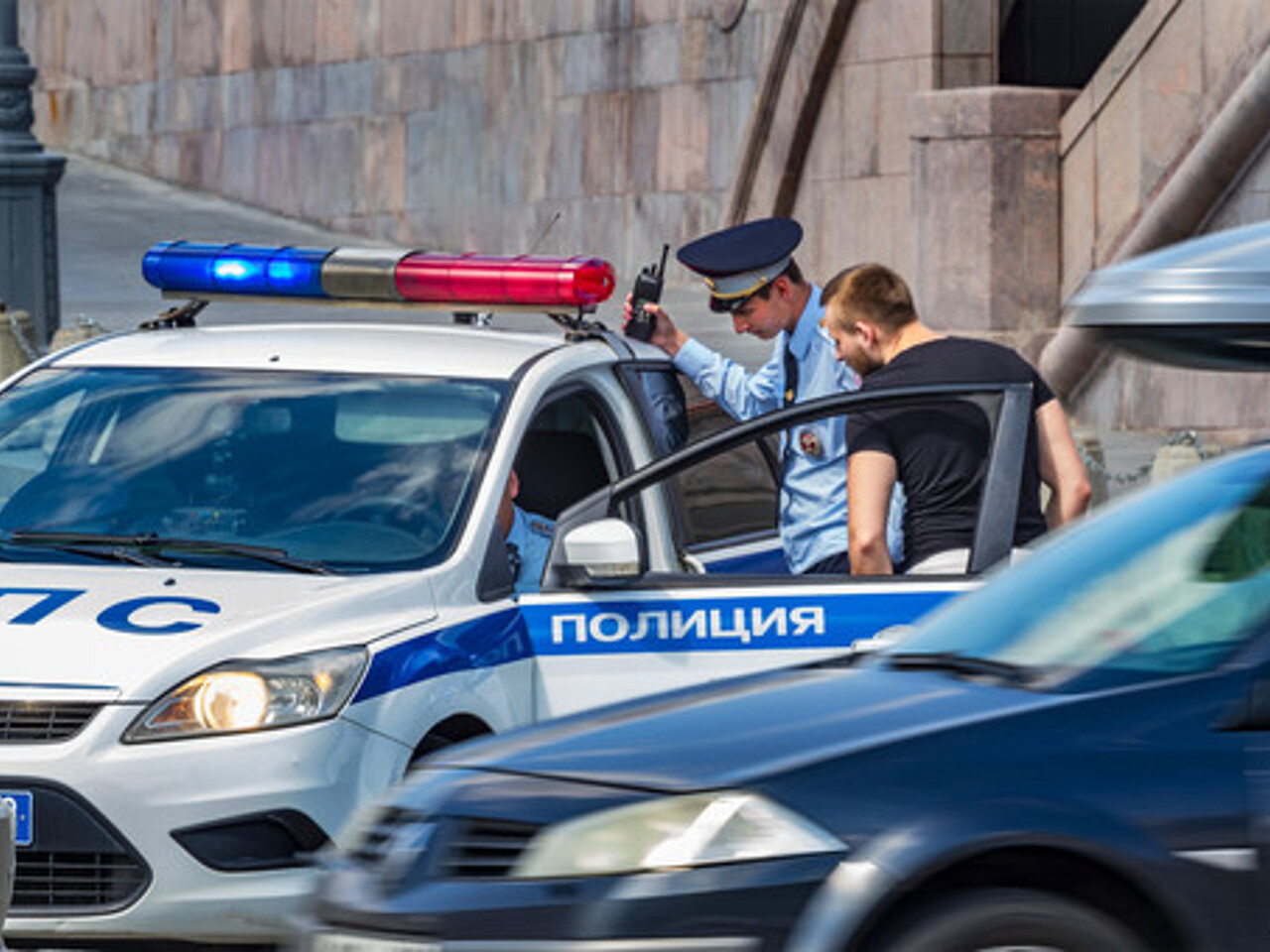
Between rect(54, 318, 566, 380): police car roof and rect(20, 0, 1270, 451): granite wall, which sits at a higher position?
rect(20, 0, 1270, 451): granite wall

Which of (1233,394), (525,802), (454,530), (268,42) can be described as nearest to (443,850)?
A: (525,802)

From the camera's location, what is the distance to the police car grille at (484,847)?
4.77m

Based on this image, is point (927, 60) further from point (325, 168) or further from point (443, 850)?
point (443, 850)

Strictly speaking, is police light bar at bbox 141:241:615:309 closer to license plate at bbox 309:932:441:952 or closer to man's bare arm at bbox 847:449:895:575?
man's bare arm at bbox 847:449:895:575

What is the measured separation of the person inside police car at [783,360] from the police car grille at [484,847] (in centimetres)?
305

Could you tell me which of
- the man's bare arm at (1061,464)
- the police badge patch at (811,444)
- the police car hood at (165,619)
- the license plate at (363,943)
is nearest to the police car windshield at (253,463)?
the police car hood at (165,619)

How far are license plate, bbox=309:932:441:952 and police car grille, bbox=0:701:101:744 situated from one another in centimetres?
150

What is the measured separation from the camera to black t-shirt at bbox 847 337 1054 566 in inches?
291

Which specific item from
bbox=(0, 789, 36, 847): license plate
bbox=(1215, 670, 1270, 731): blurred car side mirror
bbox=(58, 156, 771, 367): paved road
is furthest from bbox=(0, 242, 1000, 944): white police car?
bbox=(58, 156, 771, 367): paved road

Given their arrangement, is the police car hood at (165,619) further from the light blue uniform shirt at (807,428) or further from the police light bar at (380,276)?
the police light bar at (380,276)

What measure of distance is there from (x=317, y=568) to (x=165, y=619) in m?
0.50

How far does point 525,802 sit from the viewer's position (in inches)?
190

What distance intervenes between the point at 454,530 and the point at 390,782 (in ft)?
2.62

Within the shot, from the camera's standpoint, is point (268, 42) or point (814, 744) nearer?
point (814, 744)
